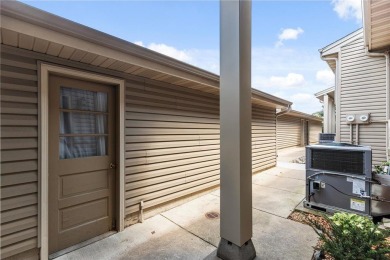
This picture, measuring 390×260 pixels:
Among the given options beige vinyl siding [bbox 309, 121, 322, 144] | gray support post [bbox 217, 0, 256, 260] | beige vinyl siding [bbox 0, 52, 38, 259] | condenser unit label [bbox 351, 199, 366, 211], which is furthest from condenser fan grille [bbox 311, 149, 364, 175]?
beige vinyl siding [bbox 309, 121, 322, 144]

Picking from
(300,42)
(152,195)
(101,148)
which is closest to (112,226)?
(152,195)

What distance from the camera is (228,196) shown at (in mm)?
1916

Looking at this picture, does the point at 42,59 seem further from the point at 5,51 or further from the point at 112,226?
the point at 112,226

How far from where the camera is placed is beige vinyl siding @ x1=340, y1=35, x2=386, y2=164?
18.2ft

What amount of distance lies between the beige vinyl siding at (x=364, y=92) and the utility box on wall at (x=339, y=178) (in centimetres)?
379

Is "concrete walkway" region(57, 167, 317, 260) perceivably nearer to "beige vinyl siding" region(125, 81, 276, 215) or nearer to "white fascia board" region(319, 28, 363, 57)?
"beige vinyl siding" region(125, 81, 276, 215)

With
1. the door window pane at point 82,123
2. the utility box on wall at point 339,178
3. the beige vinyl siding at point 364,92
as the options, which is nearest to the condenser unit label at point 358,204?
the utility box on wall at point 339,178

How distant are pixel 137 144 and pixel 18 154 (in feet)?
4.27

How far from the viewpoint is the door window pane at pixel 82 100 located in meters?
2.30

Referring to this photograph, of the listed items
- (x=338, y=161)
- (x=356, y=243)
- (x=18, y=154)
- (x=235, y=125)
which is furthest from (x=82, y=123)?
(x=338, y=161)

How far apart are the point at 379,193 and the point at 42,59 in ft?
15.5

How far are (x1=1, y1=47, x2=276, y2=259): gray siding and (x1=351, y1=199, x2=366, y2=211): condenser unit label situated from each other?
2.37 metres

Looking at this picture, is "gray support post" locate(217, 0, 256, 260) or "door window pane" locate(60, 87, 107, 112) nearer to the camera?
"gray support post" locate(217, 0, 256, 260)

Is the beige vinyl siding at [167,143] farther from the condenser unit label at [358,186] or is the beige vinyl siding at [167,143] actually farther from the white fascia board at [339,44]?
the white fascia board at [339,44]
